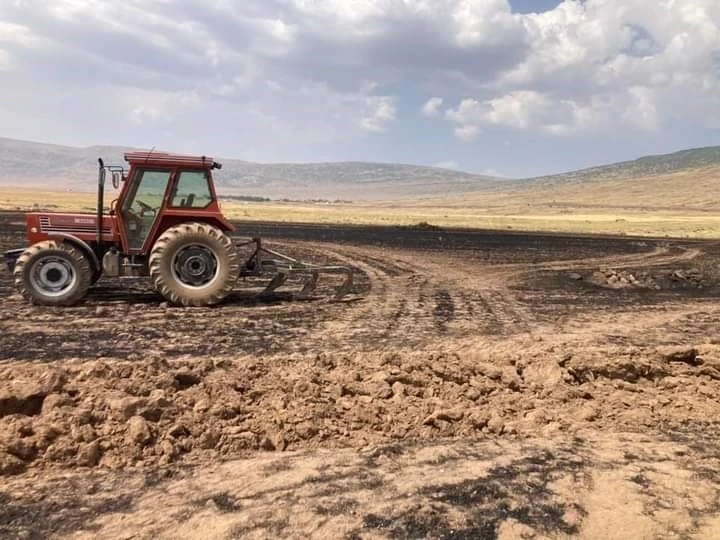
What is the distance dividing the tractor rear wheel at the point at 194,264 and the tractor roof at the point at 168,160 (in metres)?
0.97

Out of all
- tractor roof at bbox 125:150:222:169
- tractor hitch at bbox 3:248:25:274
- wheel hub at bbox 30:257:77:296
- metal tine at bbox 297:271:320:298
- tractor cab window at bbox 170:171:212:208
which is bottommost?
metal tine at bbox 297:271:320:298

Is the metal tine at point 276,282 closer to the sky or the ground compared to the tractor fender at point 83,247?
closer to the ground

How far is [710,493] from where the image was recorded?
4.18 meters

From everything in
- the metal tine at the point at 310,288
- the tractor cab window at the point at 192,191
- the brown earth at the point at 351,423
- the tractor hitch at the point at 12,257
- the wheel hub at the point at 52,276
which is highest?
the tractor cab window at the point at 192,191

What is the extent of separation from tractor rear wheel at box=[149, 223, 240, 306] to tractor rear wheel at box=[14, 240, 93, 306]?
1102 mm

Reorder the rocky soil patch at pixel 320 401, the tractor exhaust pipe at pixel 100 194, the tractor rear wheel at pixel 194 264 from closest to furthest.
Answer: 1. the rocky soil patch at pixel 320 401
2. the tractor exhaust pipe at pixel 100 194
3. the tractor rear wheel at pixel 194 264

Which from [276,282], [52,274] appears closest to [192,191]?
[276,282]

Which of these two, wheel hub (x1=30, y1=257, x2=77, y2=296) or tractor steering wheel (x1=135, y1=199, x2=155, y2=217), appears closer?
wheel hub (x1=30, y1=257, x2=77, y2=296)

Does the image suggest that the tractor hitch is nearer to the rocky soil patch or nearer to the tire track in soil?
the rocky soil patch

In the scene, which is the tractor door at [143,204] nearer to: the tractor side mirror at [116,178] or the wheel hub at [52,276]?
the tractor side mirror at [116,178]

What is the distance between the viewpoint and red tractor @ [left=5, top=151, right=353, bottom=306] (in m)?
9.37

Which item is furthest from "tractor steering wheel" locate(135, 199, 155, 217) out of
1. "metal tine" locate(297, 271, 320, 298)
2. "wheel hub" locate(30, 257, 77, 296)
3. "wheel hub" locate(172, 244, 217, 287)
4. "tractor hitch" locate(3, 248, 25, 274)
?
"metal tine" locate(297, 271, 320, 298)

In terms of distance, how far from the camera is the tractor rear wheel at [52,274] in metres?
9.23

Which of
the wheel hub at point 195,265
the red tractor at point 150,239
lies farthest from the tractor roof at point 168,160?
the wheel hub at point 195,265
